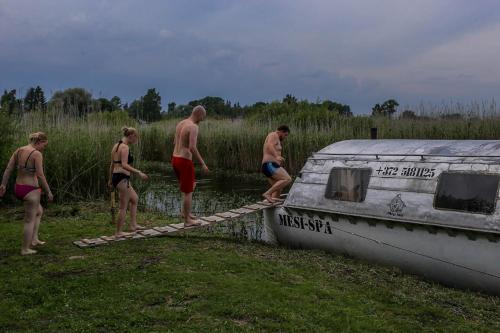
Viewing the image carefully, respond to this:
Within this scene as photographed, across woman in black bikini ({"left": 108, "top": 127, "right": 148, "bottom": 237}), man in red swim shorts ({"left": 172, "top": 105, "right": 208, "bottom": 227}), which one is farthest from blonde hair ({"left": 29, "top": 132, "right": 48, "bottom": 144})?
man in red swim shorts ({"left": 172, "top": 105, "right": 208, "bottom": 227})

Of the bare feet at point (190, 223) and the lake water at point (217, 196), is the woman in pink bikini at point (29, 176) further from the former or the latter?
the lake water at point (217, 196)

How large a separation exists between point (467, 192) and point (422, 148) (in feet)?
4.35

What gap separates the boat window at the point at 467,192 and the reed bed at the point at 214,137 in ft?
27.5

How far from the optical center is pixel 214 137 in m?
23.6

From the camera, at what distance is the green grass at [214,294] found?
521cm

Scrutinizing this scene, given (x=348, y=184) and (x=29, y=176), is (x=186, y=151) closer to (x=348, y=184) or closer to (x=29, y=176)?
(x=29, y=176)

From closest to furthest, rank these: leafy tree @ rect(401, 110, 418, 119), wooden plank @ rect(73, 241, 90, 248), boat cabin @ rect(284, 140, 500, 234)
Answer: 1. boat cabin @ rect(284, 140, 500, 234)
2. wooden plank @ rect(73, 241, 90, 248)
3. leafy tree @ rect(401, 110, 418, 119)

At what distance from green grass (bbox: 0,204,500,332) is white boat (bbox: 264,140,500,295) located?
14.2 inches

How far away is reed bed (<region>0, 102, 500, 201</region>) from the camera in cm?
1305

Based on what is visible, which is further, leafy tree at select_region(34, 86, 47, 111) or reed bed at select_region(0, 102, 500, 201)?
leafy tree at select_region(34, 86, 47, 111)

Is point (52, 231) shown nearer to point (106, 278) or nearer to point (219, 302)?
point (106, 278)

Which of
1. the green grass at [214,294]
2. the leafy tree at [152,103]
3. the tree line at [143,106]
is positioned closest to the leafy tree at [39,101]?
the tree line at [143,106]

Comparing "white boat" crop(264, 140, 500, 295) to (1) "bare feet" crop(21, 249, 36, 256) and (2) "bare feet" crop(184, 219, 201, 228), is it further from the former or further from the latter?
(1) "bare feet" crop(21, 249, 36, 256)

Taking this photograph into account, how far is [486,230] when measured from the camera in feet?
Answer: 22.1
